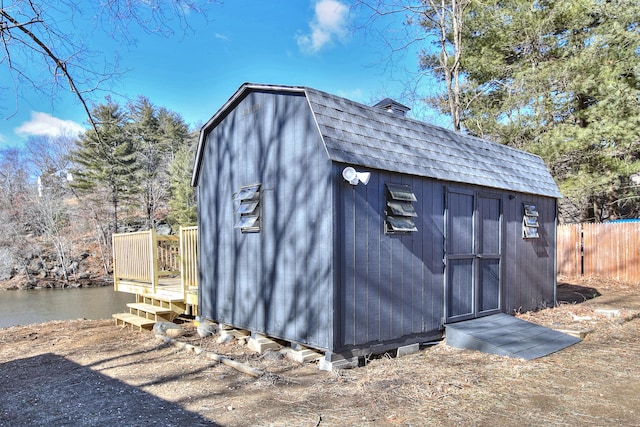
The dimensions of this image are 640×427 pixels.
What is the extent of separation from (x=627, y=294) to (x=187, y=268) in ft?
31.6

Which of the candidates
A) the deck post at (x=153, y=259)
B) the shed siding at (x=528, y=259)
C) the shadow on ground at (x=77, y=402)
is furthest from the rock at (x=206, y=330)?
the shed siding at (x=528, y=259)

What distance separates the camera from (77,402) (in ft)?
11.3

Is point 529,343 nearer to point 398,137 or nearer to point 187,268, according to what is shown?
point 398,137

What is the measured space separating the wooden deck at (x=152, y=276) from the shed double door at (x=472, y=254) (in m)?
4.01

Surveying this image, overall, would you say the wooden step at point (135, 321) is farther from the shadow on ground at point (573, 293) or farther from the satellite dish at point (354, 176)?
the shadow on ground at point (573, 293)

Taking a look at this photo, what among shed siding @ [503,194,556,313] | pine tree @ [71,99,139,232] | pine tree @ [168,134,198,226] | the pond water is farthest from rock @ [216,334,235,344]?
pine tree @ [71,99,139,232]

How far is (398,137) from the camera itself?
4973mm

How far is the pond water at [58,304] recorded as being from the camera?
1142 centimetres

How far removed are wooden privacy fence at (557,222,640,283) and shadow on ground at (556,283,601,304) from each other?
137cm

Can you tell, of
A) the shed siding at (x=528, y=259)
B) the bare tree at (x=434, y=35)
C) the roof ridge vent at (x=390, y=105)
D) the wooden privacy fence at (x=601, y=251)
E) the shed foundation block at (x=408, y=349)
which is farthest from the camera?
the bare tree at (x=434, y=35)

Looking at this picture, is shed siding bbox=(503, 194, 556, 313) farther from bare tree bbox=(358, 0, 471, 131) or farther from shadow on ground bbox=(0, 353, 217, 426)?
bare tree bbox=(358, 0, 471, 131)

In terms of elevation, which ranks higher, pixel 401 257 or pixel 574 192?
pixel 574 192

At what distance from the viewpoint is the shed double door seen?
207 inches

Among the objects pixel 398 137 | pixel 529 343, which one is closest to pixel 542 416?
pixel 529 343
